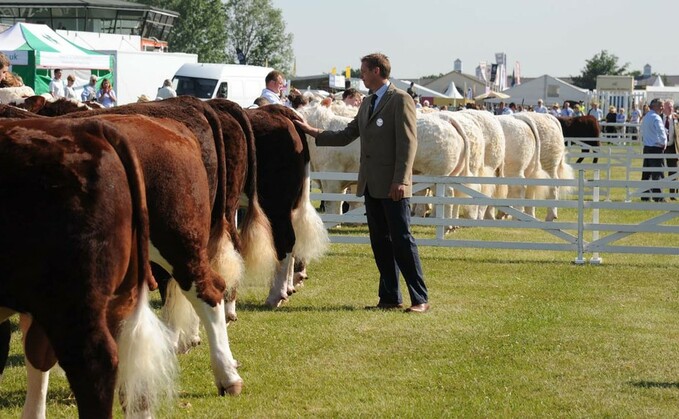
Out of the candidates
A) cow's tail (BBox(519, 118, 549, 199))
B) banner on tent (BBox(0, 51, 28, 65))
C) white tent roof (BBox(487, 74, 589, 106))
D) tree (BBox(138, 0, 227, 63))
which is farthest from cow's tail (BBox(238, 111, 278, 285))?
tree (BBox(138, 0, 227, 63))

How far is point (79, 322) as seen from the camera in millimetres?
4918

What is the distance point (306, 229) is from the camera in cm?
1149

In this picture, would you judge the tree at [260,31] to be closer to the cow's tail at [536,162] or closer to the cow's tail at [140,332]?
the cow's tail at [536,162]

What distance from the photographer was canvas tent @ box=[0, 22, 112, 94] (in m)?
26.7

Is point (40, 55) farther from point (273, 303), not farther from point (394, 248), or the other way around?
point (394, 248)

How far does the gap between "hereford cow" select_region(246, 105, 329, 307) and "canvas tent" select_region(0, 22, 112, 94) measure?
16749 millimetres

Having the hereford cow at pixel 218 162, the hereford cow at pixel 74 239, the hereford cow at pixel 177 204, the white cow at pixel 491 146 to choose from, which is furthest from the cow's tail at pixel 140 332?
the white cow at pixel 491 146

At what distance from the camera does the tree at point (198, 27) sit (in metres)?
120

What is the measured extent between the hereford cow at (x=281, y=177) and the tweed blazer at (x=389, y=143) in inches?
18.7

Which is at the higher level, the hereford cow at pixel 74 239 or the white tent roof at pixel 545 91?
the white tent roof at pixel 545 91

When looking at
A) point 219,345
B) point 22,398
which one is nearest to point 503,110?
point 219,345

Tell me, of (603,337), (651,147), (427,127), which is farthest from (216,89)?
(603,337)

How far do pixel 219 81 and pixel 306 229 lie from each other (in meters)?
25.3

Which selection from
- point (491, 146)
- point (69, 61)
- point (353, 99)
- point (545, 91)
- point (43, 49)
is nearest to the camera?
point (491, 146)
